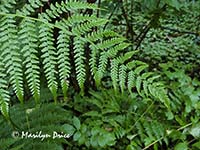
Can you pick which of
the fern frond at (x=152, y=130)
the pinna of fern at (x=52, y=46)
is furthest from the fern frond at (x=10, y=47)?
the fern frond at (x=152, y=130)

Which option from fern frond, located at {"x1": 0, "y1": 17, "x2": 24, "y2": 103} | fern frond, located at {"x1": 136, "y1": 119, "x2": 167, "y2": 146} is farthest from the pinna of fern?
fern frond, located at {"x1": 136, "y1": 119, "x2": 167, "y2": 146}

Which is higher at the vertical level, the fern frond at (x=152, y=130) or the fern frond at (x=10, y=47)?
the fern frond at (x=10, y=47)

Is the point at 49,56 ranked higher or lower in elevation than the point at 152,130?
higher

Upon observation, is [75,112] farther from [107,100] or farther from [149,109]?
[149,109]

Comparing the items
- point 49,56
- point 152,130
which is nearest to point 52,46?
point 49,56

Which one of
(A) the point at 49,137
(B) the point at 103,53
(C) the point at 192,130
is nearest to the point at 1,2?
(B) the point at 103,53

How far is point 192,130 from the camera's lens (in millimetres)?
1502

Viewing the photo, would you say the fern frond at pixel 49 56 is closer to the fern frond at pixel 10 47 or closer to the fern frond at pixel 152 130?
the fern frond at pixel 10 47

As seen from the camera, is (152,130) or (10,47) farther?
(152,130)

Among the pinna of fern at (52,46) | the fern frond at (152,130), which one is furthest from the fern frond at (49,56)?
the fern frond at (152,130)

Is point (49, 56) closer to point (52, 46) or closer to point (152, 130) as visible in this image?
point (52, 46)

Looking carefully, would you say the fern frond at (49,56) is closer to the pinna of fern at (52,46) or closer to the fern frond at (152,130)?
the pinna of fern at (52,46)

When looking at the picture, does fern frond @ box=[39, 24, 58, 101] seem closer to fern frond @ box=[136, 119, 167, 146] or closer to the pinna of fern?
the pinna of fern

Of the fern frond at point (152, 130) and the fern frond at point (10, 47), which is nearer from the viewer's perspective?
the fern frond at point (10, 47)
